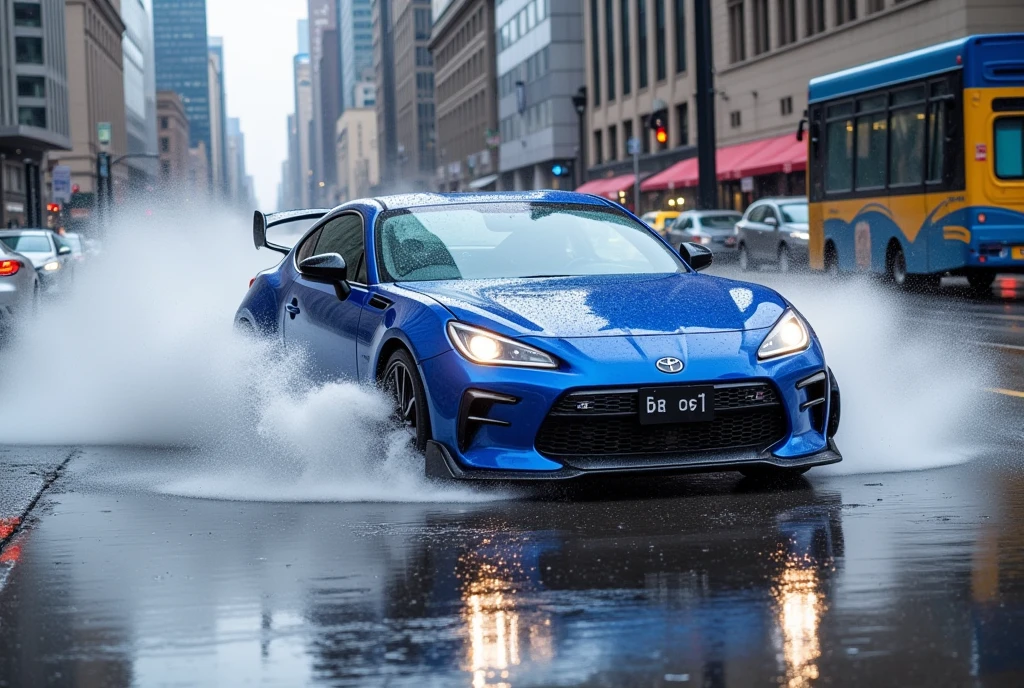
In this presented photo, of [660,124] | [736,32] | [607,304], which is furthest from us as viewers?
[736,32]

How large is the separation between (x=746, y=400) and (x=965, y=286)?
20.2m

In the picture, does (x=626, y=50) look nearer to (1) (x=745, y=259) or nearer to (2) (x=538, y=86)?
(2) (x=538, y=86)

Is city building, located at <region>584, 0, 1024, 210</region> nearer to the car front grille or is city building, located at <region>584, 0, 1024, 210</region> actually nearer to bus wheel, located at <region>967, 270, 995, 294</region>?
bus wheel, located at <region>967, 270, 995, 294</region>

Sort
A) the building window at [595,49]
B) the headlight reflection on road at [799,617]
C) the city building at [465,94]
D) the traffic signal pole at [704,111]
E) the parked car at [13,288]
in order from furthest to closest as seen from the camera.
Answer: the city building at [465,94] → the building window at [595,49] → the traffic signal pole at [704,111] → the parked car at [13,288] → the headlight reflection on road at [799,617]

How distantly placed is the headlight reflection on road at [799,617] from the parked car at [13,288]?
1337cm

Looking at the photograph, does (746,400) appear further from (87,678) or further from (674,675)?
(87,678)

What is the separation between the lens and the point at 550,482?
6.36 m

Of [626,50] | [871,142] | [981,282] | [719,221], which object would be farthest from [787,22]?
[981,282]

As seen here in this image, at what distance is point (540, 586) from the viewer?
4.90 meters

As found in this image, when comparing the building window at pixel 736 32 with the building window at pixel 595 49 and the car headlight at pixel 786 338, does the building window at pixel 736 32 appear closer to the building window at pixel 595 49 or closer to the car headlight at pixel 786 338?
the building window at pixel 595 49

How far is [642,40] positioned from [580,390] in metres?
65.9

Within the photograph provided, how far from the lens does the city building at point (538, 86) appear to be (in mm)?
85250

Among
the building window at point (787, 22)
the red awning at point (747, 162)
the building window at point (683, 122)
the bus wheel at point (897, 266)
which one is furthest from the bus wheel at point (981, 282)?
the building window at point (683, 122)

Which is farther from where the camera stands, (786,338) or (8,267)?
(8,267)
